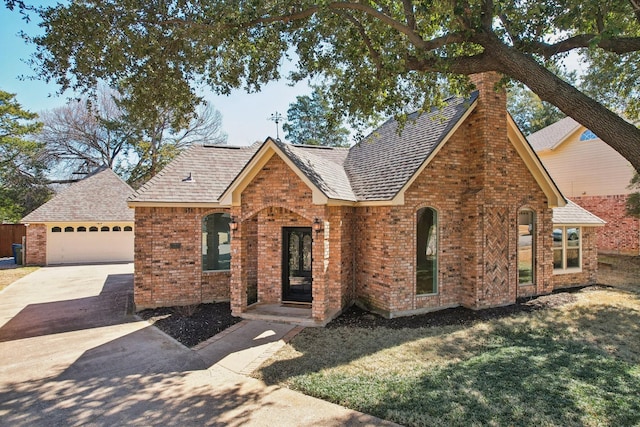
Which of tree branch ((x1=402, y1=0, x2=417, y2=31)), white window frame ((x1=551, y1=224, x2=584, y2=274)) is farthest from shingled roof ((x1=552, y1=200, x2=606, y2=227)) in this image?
tree branch ((x1=402, y1=0, x2=417, y2=31))

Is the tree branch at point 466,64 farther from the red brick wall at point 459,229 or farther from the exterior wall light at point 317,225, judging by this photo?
the exterior wall light at point 317,225

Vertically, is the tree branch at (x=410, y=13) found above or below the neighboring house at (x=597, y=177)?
above

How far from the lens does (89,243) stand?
2112 centimetres

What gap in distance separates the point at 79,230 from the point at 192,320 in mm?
16301

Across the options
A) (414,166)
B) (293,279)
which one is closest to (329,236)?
(293,279)

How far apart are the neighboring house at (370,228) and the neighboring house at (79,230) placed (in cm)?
1150

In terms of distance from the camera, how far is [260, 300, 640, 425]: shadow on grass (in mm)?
4699

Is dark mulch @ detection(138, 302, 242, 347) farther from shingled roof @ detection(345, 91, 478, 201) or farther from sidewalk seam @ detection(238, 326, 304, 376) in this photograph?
shingled roof @ detection(345, 91, 478, 201)

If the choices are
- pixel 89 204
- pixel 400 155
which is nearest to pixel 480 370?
pixel 400 155

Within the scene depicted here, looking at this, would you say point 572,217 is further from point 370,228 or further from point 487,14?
point 487,14

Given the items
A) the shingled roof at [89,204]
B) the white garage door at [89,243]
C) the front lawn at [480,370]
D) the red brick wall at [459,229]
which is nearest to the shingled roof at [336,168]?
the red brick wall at [459,229]

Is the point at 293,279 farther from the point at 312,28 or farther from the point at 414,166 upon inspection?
the point at 312,28

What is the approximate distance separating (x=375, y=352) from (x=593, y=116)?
5.58 m

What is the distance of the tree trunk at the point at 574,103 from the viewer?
4906 mm
